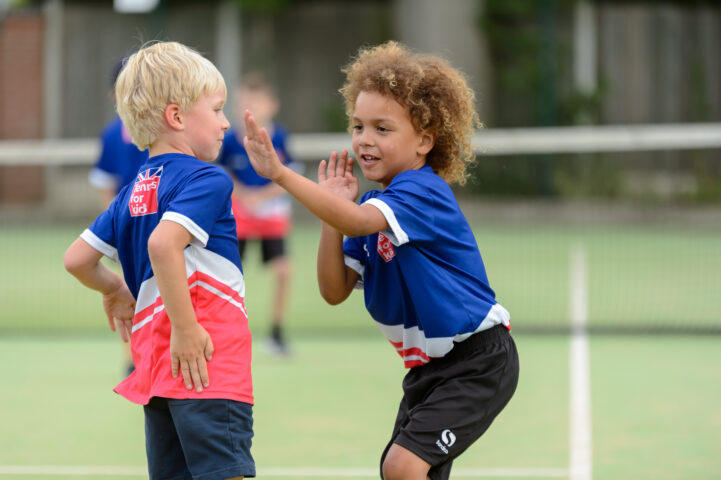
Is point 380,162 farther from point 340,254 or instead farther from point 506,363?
point 506,363

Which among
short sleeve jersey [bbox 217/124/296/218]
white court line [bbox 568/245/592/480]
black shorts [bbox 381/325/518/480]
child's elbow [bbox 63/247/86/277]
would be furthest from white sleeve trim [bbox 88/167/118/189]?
black shorts [bbox 381/325/518/480]

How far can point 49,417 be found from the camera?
5582mm

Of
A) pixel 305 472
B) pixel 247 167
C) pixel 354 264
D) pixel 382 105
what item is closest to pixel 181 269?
pixel 354 264

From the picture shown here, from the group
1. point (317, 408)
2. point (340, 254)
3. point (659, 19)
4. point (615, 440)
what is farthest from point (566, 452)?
point (659, 19)

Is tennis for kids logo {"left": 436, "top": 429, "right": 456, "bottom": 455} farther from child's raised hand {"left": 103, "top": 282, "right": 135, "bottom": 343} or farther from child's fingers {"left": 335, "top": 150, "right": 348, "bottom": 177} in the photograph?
child's raised hand {"left": 103, "top": 282, "right": 135, "bottom": 343}

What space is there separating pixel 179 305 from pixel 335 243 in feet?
2.11

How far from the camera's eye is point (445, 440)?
3109mm

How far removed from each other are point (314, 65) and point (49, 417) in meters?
13.7

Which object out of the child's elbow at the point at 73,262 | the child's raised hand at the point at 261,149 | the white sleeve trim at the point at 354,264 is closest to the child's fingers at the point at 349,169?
the white sleeve trim at the point at 354,264

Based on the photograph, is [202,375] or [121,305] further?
[121,305]

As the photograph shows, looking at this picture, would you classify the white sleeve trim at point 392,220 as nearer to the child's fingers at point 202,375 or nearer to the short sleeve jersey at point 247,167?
the child's fingers at point 202,375

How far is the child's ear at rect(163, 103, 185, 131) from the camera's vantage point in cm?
296

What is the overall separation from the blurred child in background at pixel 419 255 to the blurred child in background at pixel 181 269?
0.65ft

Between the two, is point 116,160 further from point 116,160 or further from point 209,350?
point 209,350
